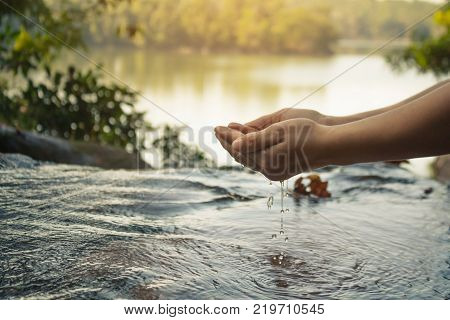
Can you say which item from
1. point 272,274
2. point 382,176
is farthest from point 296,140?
point 382,176

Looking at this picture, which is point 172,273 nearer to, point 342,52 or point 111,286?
point 111,286

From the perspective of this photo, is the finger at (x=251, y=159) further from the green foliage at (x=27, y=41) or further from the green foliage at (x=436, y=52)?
the green foliage at (x=436, y=52)

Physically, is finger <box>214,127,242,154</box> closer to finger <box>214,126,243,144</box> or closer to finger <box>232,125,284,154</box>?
finger <box>214,126,243,144</box>

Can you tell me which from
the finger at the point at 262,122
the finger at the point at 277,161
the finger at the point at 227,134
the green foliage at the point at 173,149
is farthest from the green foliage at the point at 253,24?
the finger at the point at 277,161

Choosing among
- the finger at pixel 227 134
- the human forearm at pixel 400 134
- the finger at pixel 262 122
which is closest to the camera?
the human forearm at pixel 400 134

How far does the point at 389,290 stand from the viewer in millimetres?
2160

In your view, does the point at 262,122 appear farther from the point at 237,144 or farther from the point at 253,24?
the point at 253,24

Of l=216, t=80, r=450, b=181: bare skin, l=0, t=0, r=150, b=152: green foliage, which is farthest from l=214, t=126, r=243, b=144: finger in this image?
l=0, t=0, r=150, b=152: green foliage

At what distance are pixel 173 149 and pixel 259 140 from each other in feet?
15.0

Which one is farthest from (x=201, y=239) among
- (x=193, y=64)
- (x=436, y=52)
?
(x=193, y=64)

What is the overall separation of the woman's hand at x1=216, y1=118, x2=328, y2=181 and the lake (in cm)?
859

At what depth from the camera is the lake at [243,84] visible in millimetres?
23188

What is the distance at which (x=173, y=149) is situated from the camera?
7.09 m

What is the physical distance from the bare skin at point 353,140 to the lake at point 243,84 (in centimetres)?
864
